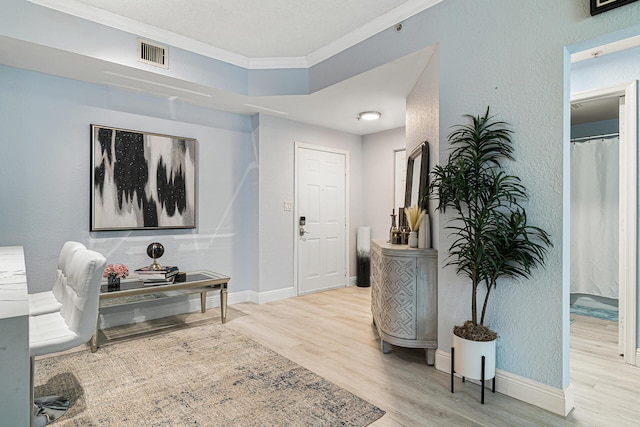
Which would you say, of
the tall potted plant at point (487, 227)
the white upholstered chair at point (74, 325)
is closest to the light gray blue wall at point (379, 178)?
the tall potted plant at point (487, 227)

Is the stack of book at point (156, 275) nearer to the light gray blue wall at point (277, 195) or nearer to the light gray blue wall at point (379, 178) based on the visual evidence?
the light gray blue wall at point (277, 195)

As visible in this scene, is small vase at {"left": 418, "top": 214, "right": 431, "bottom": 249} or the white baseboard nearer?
the white baseboard

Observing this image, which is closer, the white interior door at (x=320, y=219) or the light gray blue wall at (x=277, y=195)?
the light gray blue wall at (x=277, y=195)

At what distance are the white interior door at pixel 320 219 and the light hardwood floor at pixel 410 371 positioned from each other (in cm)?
93

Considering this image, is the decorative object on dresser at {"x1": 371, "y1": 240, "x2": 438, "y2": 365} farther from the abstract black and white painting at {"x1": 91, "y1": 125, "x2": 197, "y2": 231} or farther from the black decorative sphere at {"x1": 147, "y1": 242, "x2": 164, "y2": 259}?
the abstract black and white painting at {"x1": 91, "y1": 125, "x2": 197, "y2": 231}

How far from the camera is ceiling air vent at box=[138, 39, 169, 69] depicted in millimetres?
3107

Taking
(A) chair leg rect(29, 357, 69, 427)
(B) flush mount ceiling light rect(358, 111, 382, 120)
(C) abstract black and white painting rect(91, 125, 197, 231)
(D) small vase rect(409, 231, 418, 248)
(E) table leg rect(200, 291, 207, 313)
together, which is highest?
(B) flush mount ceiling light rect(358, 111, 382, 120)

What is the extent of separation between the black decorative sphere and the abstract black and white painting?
0.93 feet

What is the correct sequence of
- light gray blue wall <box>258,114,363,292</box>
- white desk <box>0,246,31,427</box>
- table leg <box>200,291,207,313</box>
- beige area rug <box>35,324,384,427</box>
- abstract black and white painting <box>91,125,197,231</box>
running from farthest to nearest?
light gray blue wall <box>258,114,363,292</box> → table leg <box>200,291,207,313</box> → abstract black and white painting <box>91,125,197,231</box> → beige area rug <box>35,324,384,427</box> → white desk <box>0,246,31,427</box>

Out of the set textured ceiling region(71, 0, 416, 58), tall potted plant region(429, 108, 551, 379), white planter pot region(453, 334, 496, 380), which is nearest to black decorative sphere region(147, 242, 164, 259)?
textured ceiling region(71, 0, 416, 58)

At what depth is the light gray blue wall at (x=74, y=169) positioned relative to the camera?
9.92ft

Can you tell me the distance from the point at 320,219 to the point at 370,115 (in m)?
1.60

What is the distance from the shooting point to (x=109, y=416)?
6.47 ft

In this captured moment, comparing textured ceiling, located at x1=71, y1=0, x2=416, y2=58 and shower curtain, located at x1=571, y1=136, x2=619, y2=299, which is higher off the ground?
textured ceiling, located at x1=71, y1=0, x2=416, y2=58
